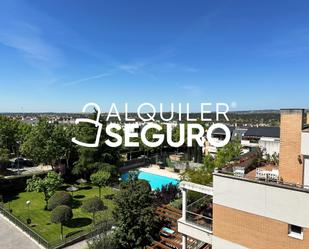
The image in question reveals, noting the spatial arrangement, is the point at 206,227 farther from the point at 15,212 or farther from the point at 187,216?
the point at 15,212

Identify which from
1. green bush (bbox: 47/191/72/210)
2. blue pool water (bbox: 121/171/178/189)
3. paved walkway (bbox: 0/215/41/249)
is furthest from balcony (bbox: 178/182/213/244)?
blue pool water (bbox: 121/171/178/189)

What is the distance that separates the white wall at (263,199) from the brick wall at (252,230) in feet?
0.73

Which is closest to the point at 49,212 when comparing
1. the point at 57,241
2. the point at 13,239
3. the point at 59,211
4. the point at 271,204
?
the point at 59,211

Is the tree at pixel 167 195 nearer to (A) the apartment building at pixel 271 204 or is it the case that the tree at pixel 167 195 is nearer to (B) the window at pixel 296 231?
(A) the apartment building at pixel 271 204

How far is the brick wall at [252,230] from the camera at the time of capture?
912 cm

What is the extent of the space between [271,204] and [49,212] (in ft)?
73.4

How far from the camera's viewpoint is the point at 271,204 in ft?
30.8

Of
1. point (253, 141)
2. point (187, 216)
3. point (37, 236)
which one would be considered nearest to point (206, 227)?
point (187, 216)

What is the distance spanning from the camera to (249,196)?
993 centimetres

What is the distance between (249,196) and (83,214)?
19.1 metres

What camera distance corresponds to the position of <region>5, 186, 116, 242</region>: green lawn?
21422 millimetres

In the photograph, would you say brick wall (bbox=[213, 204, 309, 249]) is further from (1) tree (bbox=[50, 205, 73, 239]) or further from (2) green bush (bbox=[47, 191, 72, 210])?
(2) green bush (bbox=[47, 191, 72, 210])

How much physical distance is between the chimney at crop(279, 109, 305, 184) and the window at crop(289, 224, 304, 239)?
2129mm

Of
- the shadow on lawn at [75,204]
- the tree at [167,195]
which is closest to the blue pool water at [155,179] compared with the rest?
the tree at [167,195]
